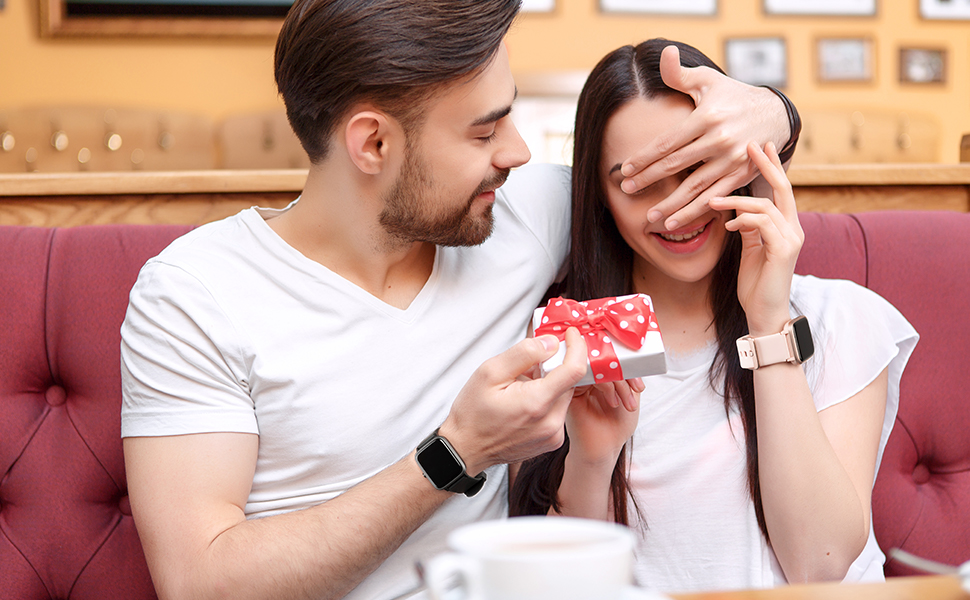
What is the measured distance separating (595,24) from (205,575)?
14.6ft

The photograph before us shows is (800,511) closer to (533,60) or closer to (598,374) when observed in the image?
(598,374)

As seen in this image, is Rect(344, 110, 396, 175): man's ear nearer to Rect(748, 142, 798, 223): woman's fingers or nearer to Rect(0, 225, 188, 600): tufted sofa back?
Rect(0, 225, 188, 600): tufted sofa back

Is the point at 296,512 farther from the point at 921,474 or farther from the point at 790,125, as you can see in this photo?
the point at 921,474

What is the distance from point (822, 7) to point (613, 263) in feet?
14.6

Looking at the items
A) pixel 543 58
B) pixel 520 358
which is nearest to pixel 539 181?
pixel 520 358

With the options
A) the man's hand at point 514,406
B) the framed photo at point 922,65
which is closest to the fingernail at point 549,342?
the man's hand at point 514,406

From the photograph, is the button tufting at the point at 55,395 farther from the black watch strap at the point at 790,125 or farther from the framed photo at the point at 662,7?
the framed photo at the point at 662,7

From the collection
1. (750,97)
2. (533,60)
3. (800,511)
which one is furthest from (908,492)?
(533,60)

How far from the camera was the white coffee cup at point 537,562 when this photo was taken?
1.42ft

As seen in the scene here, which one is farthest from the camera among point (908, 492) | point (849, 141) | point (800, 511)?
point (849, 141)

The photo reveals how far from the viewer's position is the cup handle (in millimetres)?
448

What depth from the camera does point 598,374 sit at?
3.03ft

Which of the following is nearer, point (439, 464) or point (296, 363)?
point (439, 464)

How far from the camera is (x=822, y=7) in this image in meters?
4.98
